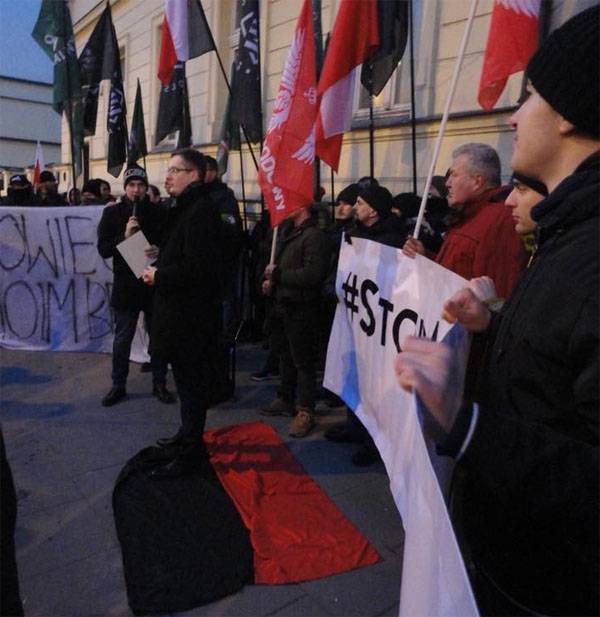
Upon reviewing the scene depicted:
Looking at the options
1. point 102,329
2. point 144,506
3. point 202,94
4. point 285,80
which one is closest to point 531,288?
point 144,506

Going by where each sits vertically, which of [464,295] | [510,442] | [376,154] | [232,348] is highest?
[376,154]

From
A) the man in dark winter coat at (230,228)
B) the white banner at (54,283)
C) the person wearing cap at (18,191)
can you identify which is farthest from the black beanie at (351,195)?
the person wearing cap at (18,191)

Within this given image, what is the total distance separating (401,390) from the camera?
2.12m

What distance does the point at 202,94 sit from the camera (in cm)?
1053

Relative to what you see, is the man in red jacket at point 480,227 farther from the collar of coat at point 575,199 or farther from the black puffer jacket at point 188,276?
the collar of coat at point 575,199

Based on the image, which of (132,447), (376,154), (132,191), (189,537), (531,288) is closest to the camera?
(531,288)

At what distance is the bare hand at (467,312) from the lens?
1.40 metres

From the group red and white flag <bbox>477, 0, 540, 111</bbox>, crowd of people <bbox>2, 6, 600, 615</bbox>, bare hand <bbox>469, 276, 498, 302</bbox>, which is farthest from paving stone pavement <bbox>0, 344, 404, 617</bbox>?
red and white flag <bbox>477, 0, 540, 111</bbox>

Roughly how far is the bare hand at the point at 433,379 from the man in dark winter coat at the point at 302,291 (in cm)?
303

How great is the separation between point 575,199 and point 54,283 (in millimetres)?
6058

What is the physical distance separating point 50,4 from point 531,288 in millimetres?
8364

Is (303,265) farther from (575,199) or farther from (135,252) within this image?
(575,199)

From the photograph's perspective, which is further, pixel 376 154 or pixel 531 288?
pixel 376 154

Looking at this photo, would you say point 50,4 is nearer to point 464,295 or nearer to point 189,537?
point 189,537
